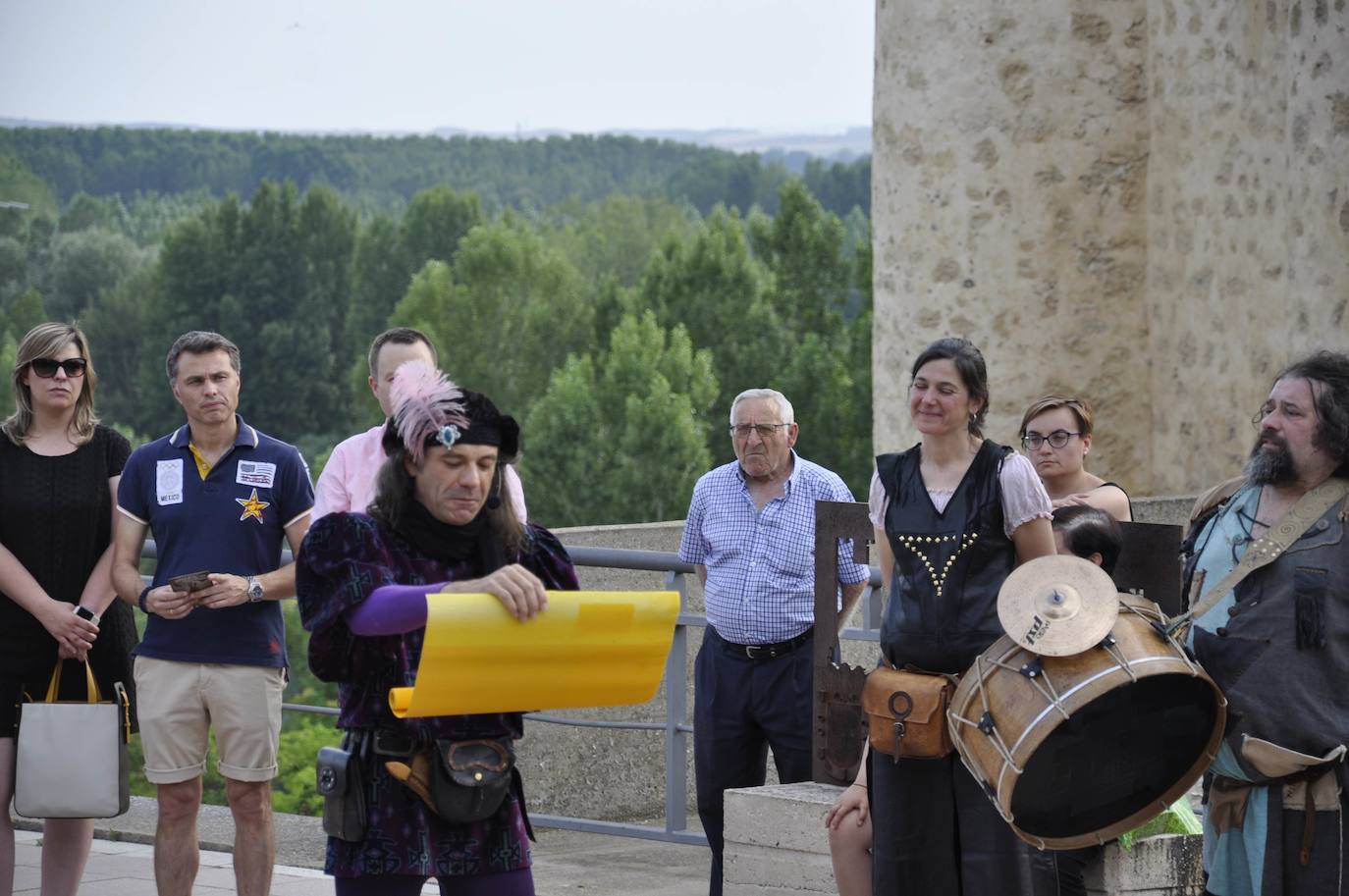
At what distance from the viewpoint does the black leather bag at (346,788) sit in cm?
314

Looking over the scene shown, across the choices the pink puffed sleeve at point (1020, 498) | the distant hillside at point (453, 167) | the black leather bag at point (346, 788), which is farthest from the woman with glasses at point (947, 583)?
the distant hillside at point (453, 167)

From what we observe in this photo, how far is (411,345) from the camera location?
5156 mm

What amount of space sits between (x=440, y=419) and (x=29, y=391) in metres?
2.50

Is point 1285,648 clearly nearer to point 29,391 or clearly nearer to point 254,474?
point 254,474

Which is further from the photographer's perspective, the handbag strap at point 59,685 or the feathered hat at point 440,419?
the handbag strap at point 59,685

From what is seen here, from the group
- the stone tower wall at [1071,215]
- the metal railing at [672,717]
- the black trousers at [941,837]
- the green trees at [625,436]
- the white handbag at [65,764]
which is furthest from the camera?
the green trees at [625,436]

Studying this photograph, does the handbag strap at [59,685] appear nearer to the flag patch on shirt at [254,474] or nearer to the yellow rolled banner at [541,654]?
the flag patch on shirt at [254,474]

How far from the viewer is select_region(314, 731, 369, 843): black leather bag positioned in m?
3.14

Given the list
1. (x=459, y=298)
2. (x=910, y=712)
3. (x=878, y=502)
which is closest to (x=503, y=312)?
(x=459, y=298)

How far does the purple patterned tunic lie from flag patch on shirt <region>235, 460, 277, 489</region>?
1.94 m

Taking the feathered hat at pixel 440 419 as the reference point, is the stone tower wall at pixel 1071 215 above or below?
above

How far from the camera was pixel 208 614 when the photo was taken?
198 inches

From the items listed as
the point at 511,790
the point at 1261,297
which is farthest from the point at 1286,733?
the point at 1261,297

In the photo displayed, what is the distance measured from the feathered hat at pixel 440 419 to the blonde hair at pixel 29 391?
7.42ft
